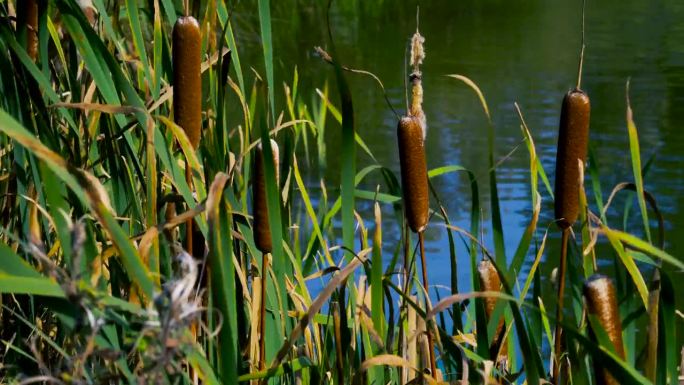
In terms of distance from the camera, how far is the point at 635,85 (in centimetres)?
670

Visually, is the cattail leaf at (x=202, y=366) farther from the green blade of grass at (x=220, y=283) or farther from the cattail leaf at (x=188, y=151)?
the cattail leaf at (x=188, y=151)

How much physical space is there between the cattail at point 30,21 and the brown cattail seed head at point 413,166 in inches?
16.1

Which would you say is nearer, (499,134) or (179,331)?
(179,331)

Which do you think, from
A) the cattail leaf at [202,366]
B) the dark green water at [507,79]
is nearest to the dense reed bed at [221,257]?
the cattail leaf at [202,366]

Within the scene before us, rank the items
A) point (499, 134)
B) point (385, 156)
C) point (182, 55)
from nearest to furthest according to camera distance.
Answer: point (182, 55) → point (385, 156) → point (499, 134)

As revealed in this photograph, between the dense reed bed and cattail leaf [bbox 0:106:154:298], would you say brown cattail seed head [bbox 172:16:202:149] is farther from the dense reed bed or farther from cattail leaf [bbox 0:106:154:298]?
cattail leaf [bbox 0:106:154:298]

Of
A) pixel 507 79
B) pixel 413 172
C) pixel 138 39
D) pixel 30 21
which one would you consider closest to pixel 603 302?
pixel 413 172

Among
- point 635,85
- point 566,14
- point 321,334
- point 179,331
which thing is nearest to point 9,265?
point 179,331

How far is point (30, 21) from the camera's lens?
1.29 metres

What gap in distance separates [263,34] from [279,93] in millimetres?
6025

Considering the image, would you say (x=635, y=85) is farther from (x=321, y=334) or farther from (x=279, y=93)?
(x=321, y=334)

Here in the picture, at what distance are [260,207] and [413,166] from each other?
6.2 inches

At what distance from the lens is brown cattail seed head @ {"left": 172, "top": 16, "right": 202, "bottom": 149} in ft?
3.31

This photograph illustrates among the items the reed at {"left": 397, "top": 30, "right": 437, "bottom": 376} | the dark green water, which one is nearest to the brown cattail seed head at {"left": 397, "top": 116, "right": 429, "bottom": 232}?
the reed at {"left": 397, "top": 30, "right": 437, "bottom": 376}
